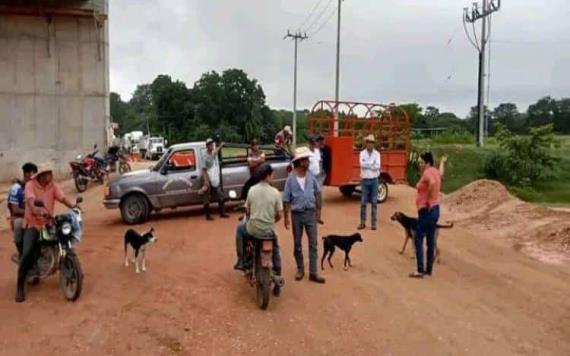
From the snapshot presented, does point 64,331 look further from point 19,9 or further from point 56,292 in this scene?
point 19,9

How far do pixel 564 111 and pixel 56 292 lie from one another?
49.2 m

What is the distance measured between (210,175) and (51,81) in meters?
13.5

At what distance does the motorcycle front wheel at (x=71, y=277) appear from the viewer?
7.64 metres

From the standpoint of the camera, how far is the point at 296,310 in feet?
24.4

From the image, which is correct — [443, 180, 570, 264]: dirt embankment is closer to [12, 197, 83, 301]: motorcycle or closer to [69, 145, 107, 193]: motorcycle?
[12, 197, 83, 301]: motorcycle

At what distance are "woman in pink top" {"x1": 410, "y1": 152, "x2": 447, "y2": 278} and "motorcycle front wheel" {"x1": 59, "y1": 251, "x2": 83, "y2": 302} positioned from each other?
4.67 metres

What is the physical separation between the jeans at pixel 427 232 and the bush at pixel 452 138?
2429 centimetres

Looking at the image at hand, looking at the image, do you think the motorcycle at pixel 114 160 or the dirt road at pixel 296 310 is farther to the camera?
the motorcycle at pixel 114 160

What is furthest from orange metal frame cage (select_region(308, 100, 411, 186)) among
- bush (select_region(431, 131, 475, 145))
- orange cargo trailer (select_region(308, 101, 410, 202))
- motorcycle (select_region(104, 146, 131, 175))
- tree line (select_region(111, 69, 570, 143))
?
tree line (select_region(111, 69, 570, 143))

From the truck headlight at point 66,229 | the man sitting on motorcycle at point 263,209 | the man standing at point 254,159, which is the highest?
the man standing at point 254,159

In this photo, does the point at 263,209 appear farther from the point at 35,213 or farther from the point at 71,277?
the point at 35,213

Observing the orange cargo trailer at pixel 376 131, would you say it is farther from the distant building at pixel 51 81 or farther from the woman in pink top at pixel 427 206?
the distant building at pixel 51 81

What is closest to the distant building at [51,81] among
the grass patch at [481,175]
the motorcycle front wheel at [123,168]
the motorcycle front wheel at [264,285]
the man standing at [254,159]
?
the motorcycle front wheel at [123,168]

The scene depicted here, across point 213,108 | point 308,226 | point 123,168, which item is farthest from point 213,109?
point 308,226
